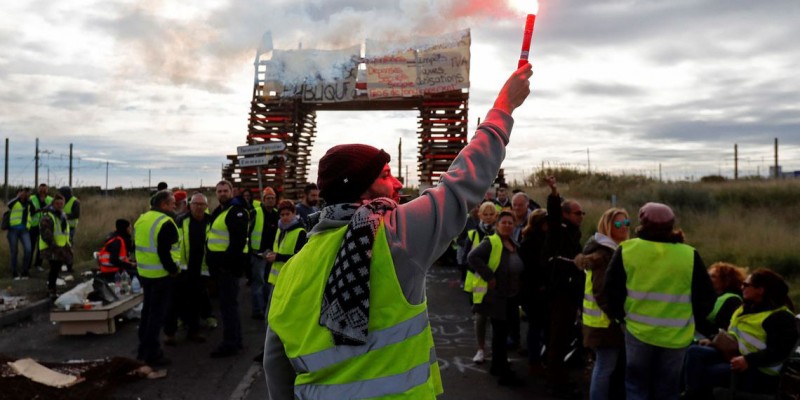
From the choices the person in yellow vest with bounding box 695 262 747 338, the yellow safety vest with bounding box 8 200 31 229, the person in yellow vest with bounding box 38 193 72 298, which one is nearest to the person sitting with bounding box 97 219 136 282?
the person in yellow vest with bounding box 38 193 72 298

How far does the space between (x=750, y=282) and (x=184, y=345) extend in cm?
694

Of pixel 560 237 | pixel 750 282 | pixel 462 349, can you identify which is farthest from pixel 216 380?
pixel 750 282

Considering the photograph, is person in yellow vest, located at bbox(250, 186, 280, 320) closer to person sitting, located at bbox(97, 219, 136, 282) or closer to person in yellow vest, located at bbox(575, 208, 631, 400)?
person sitting, located at bbox(97, 219, 136, 282)

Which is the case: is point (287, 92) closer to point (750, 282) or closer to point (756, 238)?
point (756, 238)

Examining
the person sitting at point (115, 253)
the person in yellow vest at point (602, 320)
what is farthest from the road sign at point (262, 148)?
the person in yellow vest at point (602, 320)

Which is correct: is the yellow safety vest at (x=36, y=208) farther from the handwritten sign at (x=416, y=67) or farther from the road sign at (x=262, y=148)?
the handwritten sign at (x=416, y=67)

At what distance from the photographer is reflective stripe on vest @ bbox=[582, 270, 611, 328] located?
17.7 feet

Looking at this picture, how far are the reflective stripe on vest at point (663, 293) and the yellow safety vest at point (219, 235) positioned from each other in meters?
5.05

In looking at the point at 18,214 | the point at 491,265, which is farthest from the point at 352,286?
the point at 18,214

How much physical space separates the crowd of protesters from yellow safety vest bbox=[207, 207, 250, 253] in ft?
10.4

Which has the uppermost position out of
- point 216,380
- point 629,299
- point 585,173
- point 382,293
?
point 585,173

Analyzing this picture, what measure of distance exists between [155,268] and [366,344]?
6.40 metres

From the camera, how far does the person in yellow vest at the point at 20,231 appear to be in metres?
13.6

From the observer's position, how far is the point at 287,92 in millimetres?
18297
